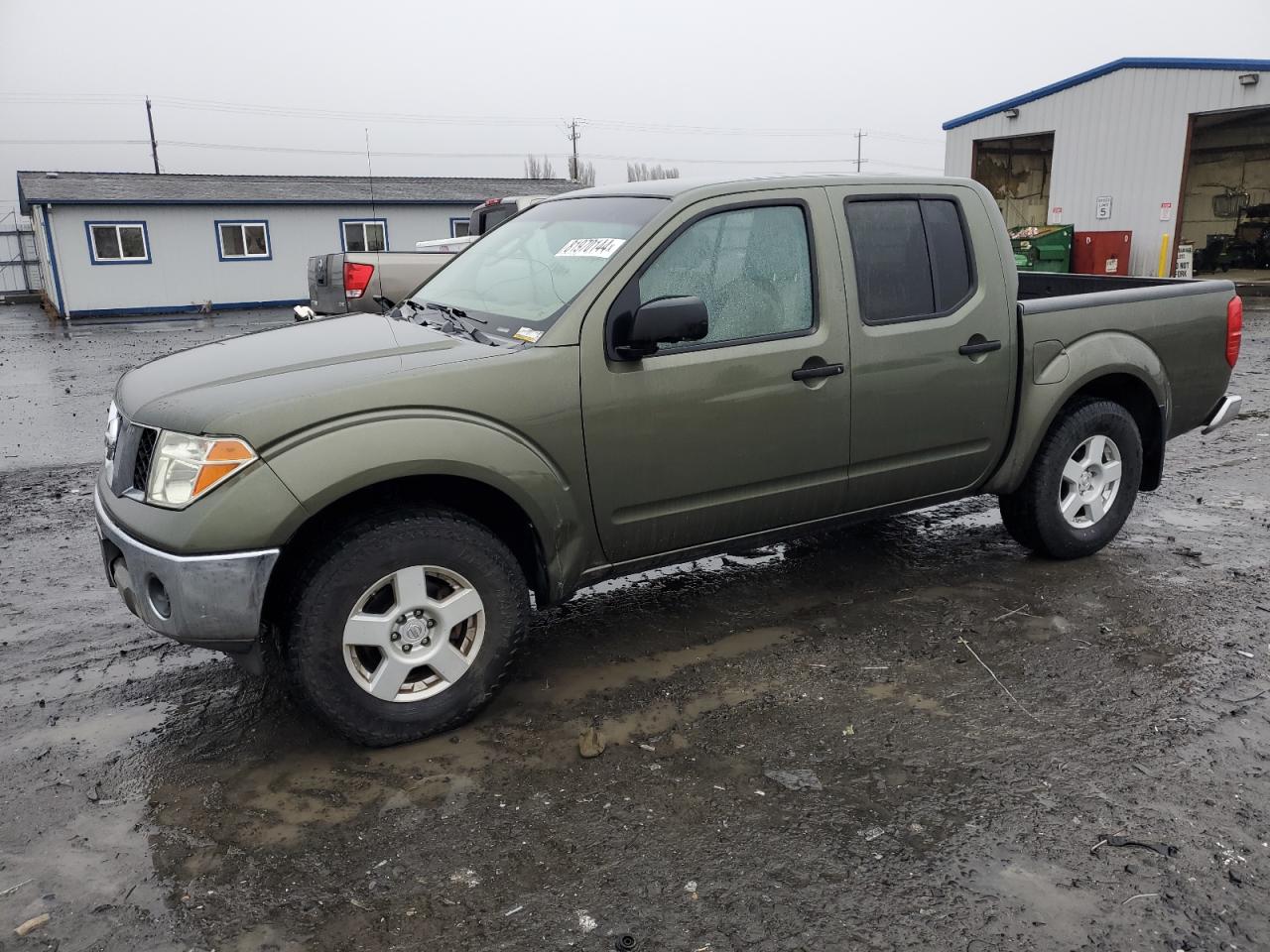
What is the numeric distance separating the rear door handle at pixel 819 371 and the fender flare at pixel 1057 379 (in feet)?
3.74

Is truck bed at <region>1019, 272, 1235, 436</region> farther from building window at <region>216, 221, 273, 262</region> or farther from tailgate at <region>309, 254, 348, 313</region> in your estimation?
building window at <region>216, 221, 273, 262</region>

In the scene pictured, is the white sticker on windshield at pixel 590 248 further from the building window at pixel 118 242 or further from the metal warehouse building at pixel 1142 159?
the building window at pixel 118 242

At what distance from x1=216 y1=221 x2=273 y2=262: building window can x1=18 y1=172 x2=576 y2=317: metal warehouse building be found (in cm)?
3

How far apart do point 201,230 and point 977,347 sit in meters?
26.2

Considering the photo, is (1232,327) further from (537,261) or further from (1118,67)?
(1118,67)

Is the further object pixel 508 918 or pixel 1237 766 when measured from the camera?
pixel 1237 766

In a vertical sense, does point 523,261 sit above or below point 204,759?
above

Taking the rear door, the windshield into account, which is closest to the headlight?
the windshield

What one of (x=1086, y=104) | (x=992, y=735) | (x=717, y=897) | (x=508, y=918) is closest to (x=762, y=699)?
(x=992, y=735)

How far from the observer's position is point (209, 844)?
2.86m

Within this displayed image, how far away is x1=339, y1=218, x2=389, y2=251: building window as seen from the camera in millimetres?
28078

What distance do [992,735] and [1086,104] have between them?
74.6 feet

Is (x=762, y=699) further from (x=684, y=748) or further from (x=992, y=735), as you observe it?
(x=992, y=735)

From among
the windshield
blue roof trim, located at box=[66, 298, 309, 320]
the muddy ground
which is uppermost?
the windshield
